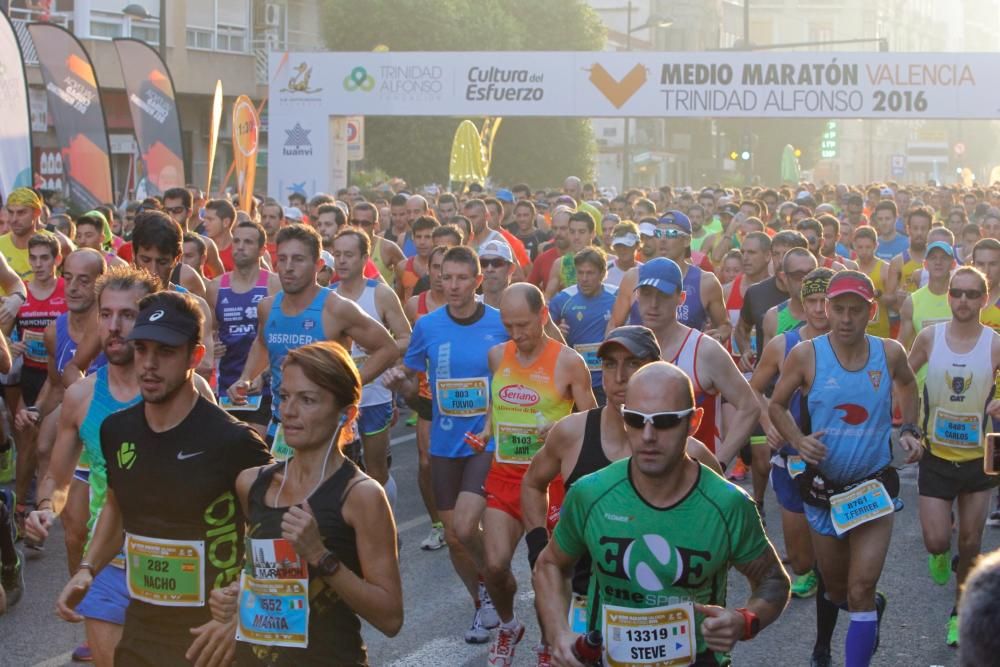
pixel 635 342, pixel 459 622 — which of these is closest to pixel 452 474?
pixel 459 622

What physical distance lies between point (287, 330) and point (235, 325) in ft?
4.75

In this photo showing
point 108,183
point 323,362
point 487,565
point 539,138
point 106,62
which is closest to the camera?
point 323,362

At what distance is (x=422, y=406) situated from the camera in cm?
905

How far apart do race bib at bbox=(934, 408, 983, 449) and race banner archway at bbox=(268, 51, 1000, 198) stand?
750 inches

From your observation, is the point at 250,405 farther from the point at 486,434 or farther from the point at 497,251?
the point at 486,434

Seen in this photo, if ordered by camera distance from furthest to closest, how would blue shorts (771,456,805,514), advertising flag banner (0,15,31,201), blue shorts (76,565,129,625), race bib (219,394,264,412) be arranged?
advertising flag banner (0,15,31,201)
race bib (219,394,264,412)
blue shorts (771,456,805,514)
blue shorts (76,565,129,625)

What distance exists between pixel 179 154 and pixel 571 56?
28.3 feet

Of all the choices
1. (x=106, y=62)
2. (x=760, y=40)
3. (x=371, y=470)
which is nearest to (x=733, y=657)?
(x=371, y=470)

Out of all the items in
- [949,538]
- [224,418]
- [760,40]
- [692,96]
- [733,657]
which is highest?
[760,40]

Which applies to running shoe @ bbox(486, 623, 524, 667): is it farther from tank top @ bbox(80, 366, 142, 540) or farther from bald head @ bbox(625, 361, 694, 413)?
bald head @ bbox(625, 361, 694, 413)

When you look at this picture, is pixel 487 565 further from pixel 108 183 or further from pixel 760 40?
pixel 760 40

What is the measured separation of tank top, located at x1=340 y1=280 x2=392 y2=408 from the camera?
9312mm

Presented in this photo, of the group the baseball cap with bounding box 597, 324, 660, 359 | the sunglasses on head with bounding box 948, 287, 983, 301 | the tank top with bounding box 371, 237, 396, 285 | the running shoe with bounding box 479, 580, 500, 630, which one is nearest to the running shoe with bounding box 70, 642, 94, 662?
the running shoe with bounding box 479, 580, 500, 630

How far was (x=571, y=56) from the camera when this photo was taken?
2723cm
